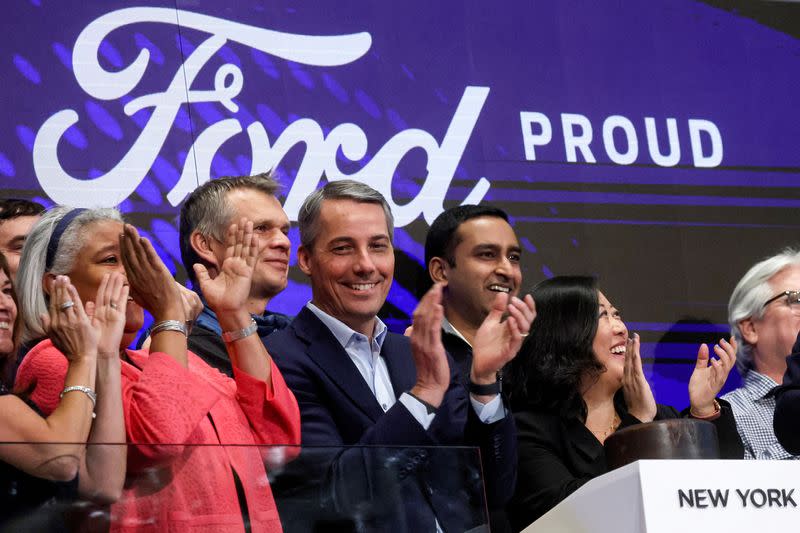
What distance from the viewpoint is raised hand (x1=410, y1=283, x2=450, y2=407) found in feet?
8.36

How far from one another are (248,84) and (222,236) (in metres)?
1.03

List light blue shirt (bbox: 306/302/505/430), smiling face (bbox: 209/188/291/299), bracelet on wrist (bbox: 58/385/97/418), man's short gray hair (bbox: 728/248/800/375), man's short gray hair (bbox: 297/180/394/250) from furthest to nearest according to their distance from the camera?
man's short gray hair (bbox: 728/248/800/375) < smiling face (bbox: 209/188/291/299) < man's short gray hair (bbox: 297/180/394/250) < light blue shirt (bbox: 306/302/505/430) < bracelet on wrist (bbox: 58/385/97/418)

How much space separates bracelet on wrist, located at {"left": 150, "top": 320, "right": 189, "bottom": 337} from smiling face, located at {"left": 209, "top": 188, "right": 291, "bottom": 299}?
0.99 meters

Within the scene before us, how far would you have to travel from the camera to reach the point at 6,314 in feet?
8.38

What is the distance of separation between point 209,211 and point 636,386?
4.52ft

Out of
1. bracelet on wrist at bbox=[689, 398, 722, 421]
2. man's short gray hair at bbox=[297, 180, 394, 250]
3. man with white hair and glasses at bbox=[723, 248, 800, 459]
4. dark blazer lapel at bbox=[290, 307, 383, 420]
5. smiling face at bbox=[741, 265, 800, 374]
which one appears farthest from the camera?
smiling face at bbox=[741, 265, 800, 374]

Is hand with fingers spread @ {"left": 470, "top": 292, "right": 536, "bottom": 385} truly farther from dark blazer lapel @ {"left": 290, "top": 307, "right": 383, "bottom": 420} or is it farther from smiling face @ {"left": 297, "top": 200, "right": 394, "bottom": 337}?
smiling face @ {"left": 297, "top": 200, "right": 394, "bottom": 337}

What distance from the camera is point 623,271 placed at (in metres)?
4.59

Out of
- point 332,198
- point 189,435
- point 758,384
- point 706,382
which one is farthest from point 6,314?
point 758,384

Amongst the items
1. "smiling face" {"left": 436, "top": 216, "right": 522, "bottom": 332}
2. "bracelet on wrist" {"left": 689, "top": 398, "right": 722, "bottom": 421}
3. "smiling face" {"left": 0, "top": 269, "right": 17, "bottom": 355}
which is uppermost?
"smiling face" {"left": 436, "top": 216, "right": 522, "bottom": 332}

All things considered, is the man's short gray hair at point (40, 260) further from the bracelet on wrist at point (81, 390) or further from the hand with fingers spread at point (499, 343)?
the hand with fingers spread at point (499, 343)

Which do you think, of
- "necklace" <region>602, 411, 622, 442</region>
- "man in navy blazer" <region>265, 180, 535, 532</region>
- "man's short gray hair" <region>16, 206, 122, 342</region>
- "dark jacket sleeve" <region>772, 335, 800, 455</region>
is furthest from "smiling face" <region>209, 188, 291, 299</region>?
"dark jacket sleeve" <region>772, 335, 800, 455</region>

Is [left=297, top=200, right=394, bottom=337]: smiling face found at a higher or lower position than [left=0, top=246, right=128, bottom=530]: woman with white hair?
higher

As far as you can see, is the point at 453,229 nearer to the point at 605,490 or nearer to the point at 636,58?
the point at 636,58
